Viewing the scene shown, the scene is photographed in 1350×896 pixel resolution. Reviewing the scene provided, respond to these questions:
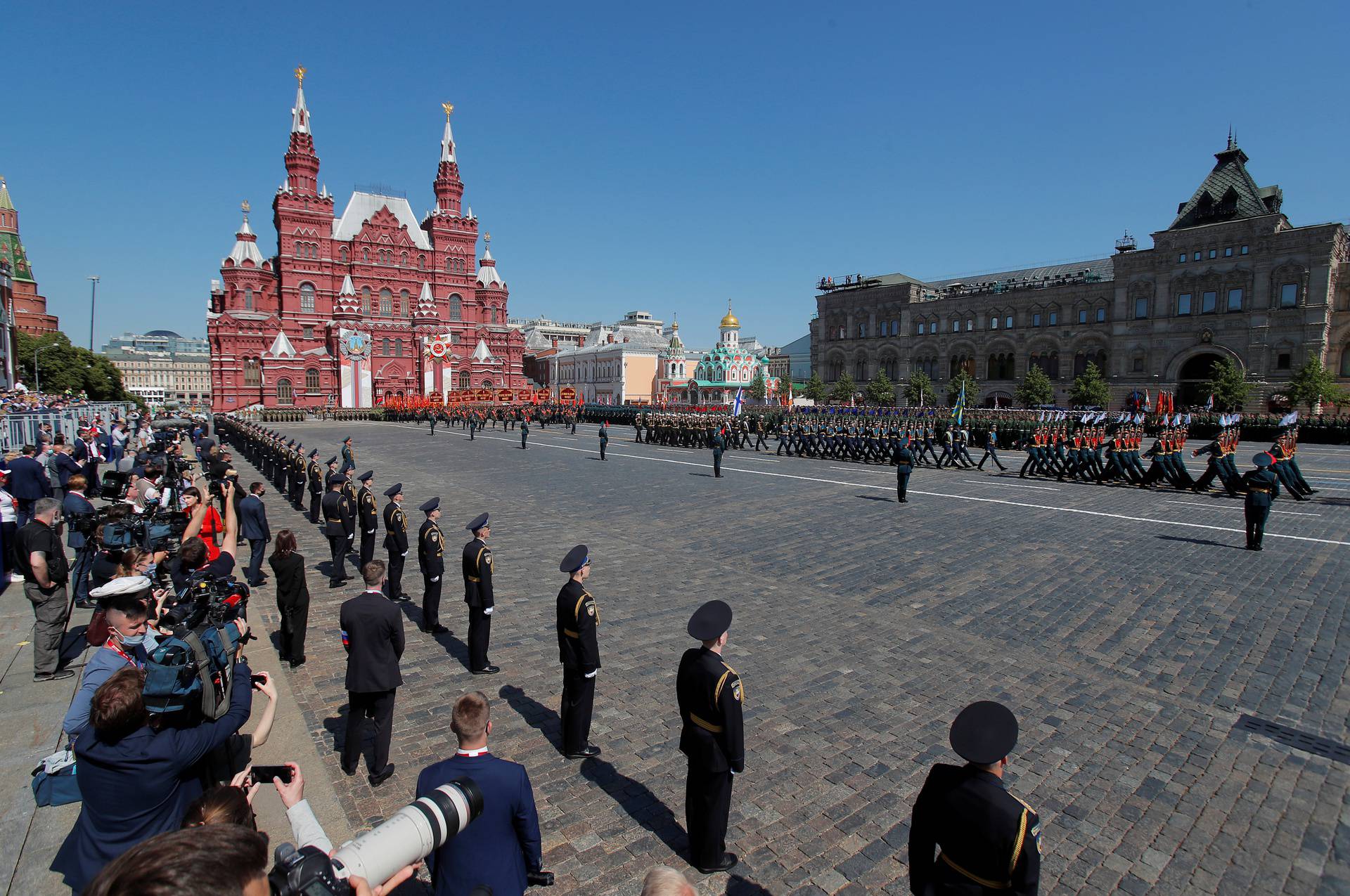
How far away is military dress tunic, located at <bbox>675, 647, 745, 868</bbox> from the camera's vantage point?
3.54m

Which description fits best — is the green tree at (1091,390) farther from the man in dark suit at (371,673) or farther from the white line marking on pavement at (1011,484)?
the man in dark suit at (371,673)

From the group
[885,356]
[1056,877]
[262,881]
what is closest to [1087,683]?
[1056,877]

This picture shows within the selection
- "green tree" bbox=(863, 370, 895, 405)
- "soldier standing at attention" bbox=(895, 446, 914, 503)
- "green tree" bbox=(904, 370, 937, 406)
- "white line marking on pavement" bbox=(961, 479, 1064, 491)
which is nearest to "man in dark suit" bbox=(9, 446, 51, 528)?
"soldier standing at attention" bbox=(895, 446, 914, 503)

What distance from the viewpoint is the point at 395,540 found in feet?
26.0

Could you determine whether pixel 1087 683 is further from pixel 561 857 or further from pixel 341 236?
pixel 341 236

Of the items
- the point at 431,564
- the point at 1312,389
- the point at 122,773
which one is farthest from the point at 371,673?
the point at 1312,389

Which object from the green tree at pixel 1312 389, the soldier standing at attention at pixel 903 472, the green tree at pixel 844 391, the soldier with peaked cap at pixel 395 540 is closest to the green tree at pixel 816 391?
the green tree at pixel 844 391

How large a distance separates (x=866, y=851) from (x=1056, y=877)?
1.01 metres

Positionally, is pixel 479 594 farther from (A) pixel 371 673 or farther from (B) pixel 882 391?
(B) pixel 882 391

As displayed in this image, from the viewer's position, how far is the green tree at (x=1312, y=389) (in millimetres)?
36031

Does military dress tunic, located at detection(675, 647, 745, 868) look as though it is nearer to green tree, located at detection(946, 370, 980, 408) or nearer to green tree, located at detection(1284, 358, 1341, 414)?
green tree, located at detection(1284, 358, 1341, 414)

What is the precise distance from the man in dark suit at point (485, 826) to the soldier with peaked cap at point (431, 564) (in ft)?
14.2

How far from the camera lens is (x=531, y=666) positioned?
634 cm

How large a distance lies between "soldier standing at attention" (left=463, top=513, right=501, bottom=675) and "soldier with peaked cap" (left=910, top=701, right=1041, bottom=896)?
14.1ft
